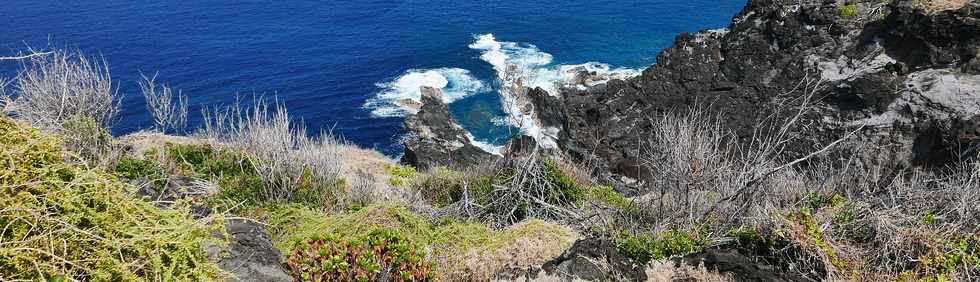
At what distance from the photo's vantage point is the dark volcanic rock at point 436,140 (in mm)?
29266

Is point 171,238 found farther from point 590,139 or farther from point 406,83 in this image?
point 406,83

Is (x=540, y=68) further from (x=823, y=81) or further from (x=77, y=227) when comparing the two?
(x=77, y=227)

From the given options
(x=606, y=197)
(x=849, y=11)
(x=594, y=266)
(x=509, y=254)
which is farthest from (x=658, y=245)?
(x=849, y=11)

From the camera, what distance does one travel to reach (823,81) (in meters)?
26.8

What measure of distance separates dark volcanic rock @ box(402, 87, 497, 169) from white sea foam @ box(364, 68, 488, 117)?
4.44 feet

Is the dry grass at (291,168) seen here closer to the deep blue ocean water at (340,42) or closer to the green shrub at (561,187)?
the green shrub at (561,187)

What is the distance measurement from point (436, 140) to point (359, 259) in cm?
2659

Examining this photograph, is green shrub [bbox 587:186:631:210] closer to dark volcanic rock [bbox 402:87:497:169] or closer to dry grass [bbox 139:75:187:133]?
dark volcanic rock [bbox 402:87:497:169]

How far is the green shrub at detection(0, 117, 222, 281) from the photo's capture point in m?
2.63

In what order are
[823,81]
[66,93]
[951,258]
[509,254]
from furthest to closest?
[823,81] → [66,93] → [509,254] → [951,258]

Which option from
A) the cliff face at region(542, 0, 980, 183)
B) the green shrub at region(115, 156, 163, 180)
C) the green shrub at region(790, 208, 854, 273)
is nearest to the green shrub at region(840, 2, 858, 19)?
the cliff face at region(542, 0, 980, 183)

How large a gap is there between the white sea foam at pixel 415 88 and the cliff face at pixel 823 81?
1178 centimetres

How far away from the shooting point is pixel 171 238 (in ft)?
10.0

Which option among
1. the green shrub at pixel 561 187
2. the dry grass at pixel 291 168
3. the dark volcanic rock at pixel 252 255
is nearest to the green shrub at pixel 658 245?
the green shrub at pixel 561 187
